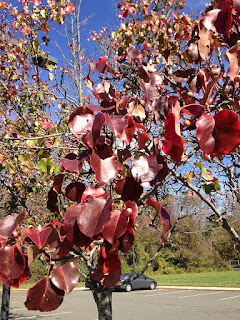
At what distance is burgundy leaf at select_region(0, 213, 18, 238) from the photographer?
743mm

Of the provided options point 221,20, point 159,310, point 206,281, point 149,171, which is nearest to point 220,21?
point 221,20

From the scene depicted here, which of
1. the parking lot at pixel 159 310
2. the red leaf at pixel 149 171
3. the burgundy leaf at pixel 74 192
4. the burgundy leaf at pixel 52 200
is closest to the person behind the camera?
the red leaf at pixel 149 171

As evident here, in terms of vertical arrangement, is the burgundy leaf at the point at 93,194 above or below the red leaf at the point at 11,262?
above

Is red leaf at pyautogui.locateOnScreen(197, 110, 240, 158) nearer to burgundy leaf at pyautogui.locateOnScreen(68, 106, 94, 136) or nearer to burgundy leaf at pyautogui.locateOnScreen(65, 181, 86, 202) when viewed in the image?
burgundy leaf at pyautogui.locateOnScreen(68, 106, 94, 136)

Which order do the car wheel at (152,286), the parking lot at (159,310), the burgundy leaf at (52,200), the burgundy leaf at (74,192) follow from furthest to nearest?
1. the car wheel at (152,286)
2. the parking lot at (159,310)
3. the burgundy leaf at (52,200)
4. the burgundy leaf at (74,192)

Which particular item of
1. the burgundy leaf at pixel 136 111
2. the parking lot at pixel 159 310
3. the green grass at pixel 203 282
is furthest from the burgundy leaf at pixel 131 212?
the green grass at pixel 203 282

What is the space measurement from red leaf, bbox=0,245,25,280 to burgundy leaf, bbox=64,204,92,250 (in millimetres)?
126

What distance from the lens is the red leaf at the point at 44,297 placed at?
70 centimetres

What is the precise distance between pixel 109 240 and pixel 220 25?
27.7 inches

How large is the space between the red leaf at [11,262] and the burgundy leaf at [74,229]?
0.13 metres

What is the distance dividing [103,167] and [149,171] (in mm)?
122

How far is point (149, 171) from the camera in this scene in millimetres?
782

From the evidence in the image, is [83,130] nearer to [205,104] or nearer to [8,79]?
[205,104]

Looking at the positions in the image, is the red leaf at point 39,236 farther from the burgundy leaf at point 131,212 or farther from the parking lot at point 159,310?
the parking lot at point 159,310
